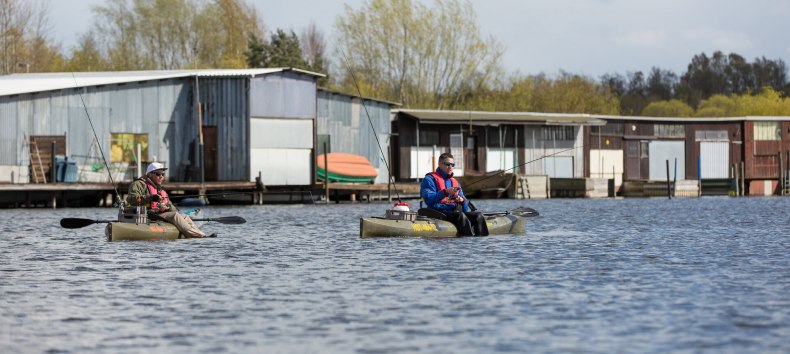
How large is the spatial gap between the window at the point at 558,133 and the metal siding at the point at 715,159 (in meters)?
10.8

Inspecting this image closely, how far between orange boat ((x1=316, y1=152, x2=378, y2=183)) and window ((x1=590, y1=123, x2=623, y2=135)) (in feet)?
65.6

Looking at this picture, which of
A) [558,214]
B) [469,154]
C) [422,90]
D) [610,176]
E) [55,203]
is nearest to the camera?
[558,214]

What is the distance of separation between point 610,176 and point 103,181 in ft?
112

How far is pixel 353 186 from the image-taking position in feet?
180

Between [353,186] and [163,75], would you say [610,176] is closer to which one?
[353,186]

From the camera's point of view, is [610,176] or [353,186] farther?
[610,176]

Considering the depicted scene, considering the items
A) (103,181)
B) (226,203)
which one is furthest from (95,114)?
(226,203)

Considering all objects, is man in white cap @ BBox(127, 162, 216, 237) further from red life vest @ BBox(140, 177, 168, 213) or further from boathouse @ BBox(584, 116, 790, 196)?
boathouse @ BBox(584, 116, 790, 196)

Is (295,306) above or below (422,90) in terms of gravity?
below

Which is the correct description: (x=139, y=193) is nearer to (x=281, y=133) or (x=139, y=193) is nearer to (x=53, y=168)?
(x=53, y=168)

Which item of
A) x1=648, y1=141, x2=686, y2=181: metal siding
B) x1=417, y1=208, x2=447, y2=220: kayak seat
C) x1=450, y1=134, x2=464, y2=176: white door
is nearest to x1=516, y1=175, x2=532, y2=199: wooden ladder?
x1=450, y1=134, x2=464, y2=176: white door

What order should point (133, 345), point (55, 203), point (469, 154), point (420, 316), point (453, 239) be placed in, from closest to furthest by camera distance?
point (133, 345) → point (420, 316) → point (453, 239) → point (55, 203) → point (469, 154)

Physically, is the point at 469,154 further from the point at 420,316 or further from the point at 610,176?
the point at 420,316

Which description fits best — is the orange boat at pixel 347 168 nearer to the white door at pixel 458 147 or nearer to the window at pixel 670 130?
the white door at pixel 458 147
